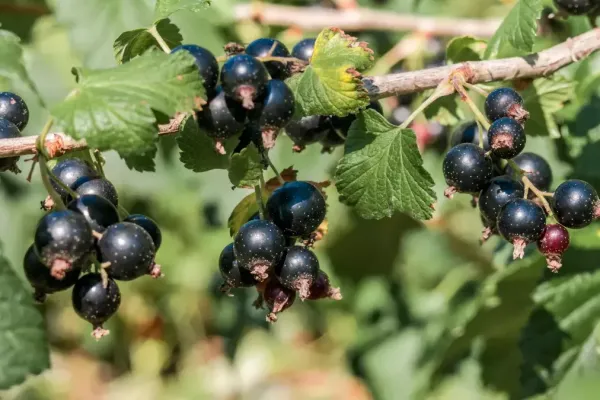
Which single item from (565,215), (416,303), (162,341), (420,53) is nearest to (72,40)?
(420,53)

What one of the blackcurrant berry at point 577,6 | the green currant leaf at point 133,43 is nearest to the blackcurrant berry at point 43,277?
the green currant leaf at point 133,43

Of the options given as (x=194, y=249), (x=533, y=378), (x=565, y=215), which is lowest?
(x=194, y=249)

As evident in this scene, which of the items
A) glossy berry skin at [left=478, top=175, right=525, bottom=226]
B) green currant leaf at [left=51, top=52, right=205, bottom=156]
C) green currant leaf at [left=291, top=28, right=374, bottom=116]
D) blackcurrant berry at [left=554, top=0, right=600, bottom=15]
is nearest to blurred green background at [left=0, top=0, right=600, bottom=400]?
green currant leaf at [left=51, top=52, right=205, bottom=156]

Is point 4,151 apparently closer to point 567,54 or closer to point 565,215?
point 565,215

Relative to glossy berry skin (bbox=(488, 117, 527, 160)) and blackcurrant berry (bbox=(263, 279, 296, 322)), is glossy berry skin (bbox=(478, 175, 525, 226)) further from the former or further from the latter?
blackcurrant berry (bbox=(263, 279, 296, 322))

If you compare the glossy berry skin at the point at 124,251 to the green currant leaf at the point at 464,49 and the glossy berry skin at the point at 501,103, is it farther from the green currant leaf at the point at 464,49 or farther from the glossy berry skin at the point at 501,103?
the green currant leaf at the point at 464,49
